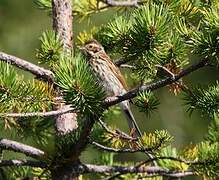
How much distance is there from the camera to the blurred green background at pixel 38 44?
789 centimetres

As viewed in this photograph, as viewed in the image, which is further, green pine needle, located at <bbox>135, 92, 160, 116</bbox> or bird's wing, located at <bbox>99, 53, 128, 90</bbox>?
bird's wing, located at <bbox>99, 53, 128, 90</bbox>

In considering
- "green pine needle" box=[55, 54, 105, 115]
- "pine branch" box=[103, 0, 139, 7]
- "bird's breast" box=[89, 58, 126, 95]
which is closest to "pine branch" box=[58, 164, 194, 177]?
"bird's breast" box=[89, 58, 126, 95]

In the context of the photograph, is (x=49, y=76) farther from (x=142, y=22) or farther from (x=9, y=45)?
(x=9, y=45)

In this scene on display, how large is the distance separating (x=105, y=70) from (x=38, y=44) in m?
4.60

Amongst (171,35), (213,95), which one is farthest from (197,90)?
(171,35)

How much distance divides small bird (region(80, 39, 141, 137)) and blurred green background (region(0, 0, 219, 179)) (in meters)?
4.23

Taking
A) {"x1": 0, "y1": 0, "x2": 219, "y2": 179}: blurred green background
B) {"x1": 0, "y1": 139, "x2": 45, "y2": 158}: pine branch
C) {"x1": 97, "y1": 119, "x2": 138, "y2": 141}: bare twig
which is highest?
{"x1": 0, "y1": 0, "x2": 219, "y2": 179}: blurred green background

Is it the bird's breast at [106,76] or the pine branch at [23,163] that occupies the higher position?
the bird's breast at [106,76]

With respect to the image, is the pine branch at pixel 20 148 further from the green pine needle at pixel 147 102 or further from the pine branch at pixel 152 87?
the pine branch at pixel 152 87

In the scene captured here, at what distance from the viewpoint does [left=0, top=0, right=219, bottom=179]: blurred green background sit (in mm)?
7887

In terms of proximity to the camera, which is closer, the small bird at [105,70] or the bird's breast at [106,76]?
the small bird at [105,70]

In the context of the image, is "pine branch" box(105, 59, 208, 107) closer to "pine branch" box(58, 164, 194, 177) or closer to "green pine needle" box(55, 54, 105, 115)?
"green pine needle" box(55, 54, 105, 115)

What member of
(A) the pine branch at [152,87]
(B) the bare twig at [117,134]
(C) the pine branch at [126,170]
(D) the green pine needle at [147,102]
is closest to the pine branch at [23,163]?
(C) the pine branch at [126,170]

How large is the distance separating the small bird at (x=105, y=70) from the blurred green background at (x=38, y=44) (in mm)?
4229
